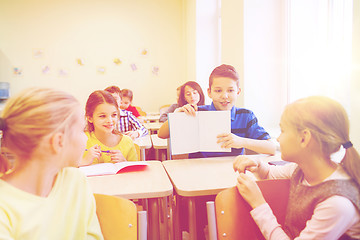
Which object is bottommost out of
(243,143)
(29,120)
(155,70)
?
(243,143)

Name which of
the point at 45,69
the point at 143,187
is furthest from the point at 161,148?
the point at 45,69

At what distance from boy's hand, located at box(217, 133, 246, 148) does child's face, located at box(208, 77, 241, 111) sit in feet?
0.91

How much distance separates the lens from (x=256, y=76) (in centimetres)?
262

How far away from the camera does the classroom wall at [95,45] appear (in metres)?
5.55

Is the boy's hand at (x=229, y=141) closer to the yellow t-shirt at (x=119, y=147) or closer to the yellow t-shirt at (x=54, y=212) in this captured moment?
the yellow t-shirt at (x=119, y=147)

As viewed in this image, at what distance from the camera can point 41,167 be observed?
854 mm

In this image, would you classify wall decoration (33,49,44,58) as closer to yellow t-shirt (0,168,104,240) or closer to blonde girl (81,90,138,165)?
blonde girl (81,90,138,165)

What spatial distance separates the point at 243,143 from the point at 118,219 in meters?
0.82

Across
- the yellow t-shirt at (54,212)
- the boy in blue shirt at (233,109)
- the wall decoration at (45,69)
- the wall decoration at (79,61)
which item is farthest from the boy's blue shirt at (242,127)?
the wall decoration at (45,69)

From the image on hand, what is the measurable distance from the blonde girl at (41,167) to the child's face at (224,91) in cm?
100

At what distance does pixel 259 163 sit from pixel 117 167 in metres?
0.69

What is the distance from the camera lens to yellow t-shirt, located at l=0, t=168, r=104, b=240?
0.77 meters

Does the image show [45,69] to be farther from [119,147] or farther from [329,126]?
[329,126]

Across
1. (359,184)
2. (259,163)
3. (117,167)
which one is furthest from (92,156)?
(359,184)
